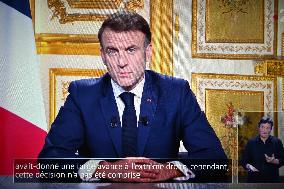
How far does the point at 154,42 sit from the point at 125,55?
16cm

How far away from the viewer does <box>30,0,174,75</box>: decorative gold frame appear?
1765 millimetres

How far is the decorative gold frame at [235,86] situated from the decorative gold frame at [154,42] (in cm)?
15

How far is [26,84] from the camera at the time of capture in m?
1.83

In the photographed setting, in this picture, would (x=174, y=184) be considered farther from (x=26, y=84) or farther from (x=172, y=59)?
(x=26, y=84)

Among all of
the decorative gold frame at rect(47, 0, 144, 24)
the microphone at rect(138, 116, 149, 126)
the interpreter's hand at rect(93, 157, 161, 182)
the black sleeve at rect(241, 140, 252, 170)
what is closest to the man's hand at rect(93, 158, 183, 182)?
the interpreter's hand at rect(93, 157, 161, 182)

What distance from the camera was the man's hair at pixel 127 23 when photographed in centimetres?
172

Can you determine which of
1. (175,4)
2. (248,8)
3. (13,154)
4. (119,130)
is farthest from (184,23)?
(13,154)

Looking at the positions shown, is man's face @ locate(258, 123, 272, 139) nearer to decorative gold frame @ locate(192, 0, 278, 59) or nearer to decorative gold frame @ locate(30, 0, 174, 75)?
decorative gold frame @ locate(192, 0, 278, 59)

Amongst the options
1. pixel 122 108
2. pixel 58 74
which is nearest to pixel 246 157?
pixel 122 108

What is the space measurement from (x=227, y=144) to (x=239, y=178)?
16 cm

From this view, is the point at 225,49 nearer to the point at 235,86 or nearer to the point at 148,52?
the point at 235,86

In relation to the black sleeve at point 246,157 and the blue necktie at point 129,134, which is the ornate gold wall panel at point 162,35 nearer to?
the blue necktie at point 129,134

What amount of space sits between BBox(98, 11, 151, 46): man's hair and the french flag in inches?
14.7

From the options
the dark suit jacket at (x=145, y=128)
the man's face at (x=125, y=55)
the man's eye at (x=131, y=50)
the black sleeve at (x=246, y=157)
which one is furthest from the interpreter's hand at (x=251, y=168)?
the man's eye at (x=131, y=50)
